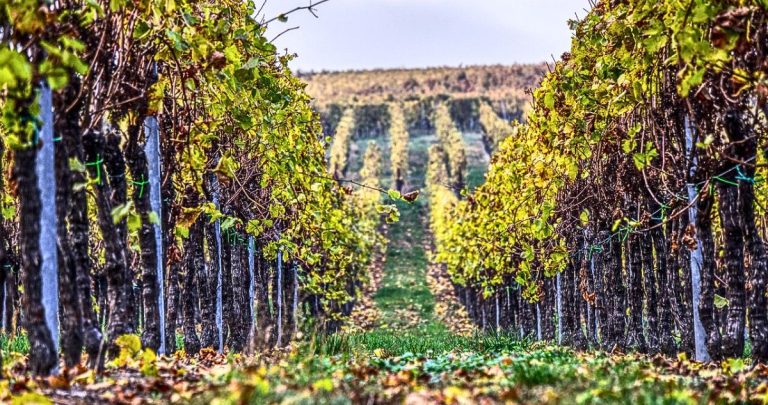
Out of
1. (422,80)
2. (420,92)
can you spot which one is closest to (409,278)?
(420,92)

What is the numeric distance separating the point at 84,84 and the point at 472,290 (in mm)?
33586

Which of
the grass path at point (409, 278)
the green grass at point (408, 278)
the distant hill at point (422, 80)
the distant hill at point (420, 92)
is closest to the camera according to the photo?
the grass path at point (409, 278)

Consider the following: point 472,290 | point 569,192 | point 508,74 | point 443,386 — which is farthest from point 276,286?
point 508,74

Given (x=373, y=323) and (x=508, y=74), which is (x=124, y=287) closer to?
(x=373, y=323)

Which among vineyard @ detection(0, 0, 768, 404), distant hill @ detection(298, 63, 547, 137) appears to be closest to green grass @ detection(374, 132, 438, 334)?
vineyard @ detection(0, 0, 768, 404)

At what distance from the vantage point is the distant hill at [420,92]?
381 ft

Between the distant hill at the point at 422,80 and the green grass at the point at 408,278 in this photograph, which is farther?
the distant hill at the point at 422,80

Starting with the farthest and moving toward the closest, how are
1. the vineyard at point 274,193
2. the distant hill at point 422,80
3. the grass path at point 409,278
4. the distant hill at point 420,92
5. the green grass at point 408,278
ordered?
the distant hill at point 422,80 < the distant hill at point 420,92 < the green grass at point 408,278 < the grass path at point 409,278 < the vineyard at point 274,193

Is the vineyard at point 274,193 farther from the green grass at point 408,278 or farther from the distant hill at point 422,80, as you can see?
the distant hill at point 422,80

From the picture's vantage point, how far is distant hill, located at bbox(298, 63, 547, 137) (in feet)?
381

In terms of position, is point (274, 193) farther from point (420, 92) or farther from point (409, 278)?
point (420, 92)

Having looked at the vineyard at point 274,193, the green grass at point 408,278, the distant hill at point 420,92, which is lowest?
the green grass at point 408,278

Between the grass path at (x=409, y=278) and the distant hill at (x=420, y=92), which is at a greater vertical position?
the distant hill at (x=420, y=92)

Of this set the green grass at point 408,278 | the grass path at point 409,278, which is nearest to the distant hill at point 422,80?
the grass path at point 409,278
